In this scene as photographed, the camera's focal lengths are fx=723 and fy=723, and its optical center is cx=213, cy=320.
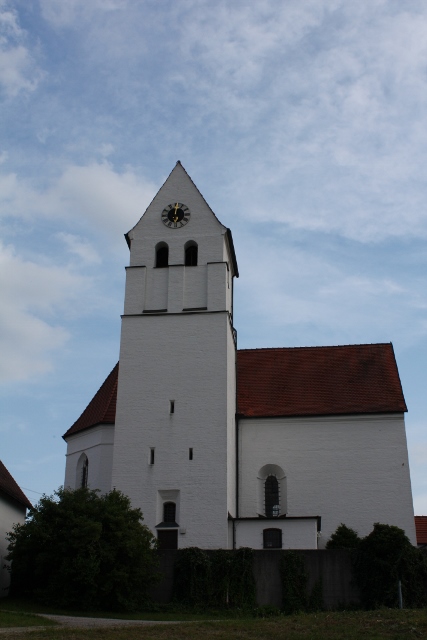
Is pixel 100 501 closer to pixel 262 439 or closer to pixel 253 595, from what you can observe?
pixel 253 595

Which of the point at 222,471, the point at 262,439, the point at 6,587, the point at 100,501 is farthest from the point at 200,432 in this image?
the point at 6,587

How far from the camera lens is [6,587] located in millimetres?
28406

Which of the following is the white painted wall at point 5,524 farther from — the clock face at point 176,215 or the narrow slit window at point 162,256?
the clock face at point 176,215

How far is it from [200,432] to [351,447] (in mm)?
7586

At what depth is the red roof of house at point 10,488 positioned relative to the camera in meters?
30.4

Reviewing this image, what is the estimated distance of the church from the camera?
3019 centimetres

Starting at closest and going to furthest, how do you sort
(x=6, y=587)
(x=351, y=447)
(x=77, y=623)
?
1. (x=77, y=623)
2. (x=6, y=587)
3. (x=351, y=447)

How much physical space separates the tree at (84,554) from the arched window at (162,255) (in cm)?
1283

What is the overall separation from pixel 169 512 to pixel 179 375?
5.83 m

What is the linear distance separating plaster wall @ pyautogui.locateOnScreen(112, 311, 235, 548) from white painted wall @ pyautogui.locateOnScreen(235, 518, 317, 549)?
152 centimetres

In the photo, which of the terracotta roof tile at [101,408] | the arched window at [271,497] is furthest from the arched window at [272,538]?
the terracotta roof tile at [101,408]

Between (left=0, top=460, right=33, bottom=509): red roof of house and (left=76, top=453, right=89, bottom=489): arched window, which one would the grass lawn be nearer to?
(left=0, top=460, right=33, bottom=509): red roof of house

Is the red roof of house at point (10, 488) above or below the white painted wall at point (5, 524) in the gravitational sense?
above

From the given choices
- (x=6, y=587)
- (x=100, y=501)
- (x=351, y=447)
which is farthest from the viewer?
(x=351, y=447)
